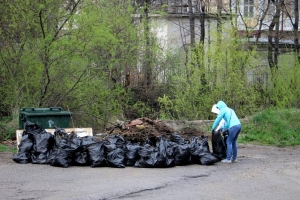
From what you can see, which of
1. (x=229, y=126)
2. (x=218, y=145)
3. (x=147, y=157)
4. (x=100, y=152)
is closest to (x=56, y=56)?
(x=100, y=152)

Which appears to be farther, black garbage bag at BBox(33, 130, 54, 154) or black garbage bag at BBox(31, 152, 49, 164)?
black garbage bag at BBox(33, 130, 54, 154)

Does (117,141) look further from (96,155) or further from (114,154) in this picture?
(96,155)

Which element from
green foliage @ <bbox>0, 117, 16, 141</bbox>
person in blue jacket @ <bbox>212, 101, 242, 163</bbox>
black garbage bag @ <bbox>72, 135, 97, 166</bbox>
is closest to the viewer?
black garbage bag @ <bbox>72, 135, 97, 166</bbox>

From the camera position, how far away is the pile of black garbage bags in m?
11.2

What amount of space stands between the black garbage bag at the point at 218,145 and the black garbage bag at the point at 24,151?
4376mm

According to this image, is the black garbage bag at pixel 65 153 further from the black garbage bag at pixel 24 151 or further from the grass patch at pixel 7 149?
the grass patch at pixel 7 149

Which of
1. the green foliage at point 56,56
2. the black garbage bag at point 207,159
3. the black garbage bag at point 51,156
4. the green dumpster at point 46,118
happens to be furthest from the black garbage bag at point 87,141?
the green foliage at point 56,56

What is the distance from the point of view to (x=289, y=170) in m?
11.5

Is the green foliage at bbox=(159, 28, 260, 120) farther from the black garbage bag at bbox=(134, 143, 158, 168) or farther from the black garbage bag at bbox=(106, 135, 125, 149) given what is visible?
the black garbage bag at bbox=(134, 143, 158, 168)

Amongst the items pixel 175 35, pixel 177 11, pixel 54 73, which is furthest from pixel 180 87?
pixel 177 11

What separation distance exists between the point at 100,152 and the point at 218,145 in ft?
9.85

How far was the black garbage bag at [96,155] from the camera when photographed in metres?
11.1

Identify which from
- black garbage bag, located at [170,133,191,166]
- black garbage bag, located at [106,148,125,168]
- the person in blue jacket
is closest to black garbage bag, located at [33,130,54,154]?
black garbage bag, located at [106,148,125,168]

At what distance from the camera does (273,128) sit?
17.5 metres
